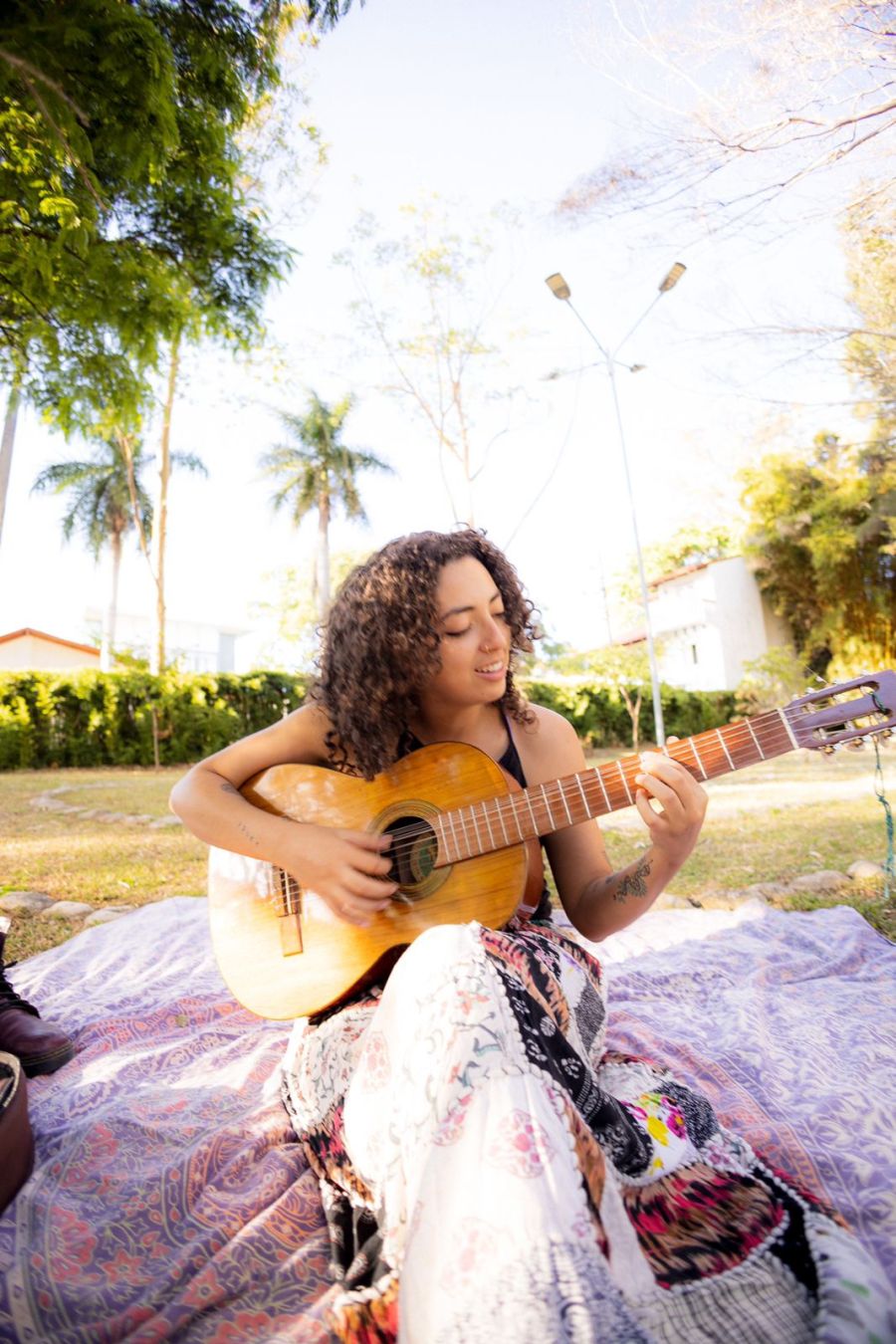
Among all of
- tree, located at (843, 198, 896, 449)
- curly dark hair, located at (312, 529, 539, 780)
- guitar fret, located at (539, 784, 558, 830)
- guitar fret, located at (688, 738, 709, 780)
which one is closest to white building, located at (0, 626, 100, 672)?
tree, located at (843, 198, 896, 449)

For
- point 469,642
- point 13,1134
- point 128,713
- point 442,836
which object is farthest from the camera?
point 128,713

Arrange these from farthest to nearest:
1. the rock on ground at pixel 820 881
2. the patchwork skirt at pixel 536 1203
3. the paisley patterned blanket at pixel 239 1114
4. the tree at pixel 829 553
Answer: the tree at pixel 829 553 → the rock on ground at pixel 820 881 → the paisley patterned blanket at pixel 239 1114 → the patchwork skirt at pixel 536 1203

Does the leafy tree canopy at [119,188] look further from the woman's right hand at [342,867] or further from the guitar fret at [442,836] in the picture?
the guitar fret at [442,836]

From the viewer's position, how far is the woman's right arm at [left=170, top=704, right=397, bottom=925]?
1.91 metres

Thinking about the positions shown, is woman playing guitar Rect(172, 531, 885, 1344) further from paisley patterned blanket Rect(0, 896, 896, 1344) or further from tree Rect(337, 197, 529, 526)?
tree Rect(337, 197, 529, 526)

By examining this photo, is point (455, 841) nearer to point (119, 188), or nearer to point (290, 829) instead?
point (290, 829)

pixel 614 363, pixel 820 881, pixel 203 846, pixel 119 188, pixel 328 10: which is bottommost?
pixel 820 881

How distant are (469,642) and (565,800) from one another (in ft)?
1.71

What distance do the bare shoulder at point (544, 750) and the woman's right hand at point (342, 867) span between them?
1.68ft

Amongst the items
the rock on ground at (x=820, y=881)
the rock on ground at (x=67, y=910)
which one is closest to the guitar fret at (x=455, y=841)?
the rock on ground at (x=67, y=910)

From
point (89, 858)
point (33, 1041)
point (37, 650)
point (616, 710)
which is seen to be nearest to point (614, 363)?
point (616, 710)

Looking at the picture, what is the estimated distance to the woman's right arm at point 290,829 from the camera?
191 centimetres

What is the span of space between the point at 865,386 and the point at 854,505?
504 inches

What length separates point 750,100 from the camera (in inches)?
302
